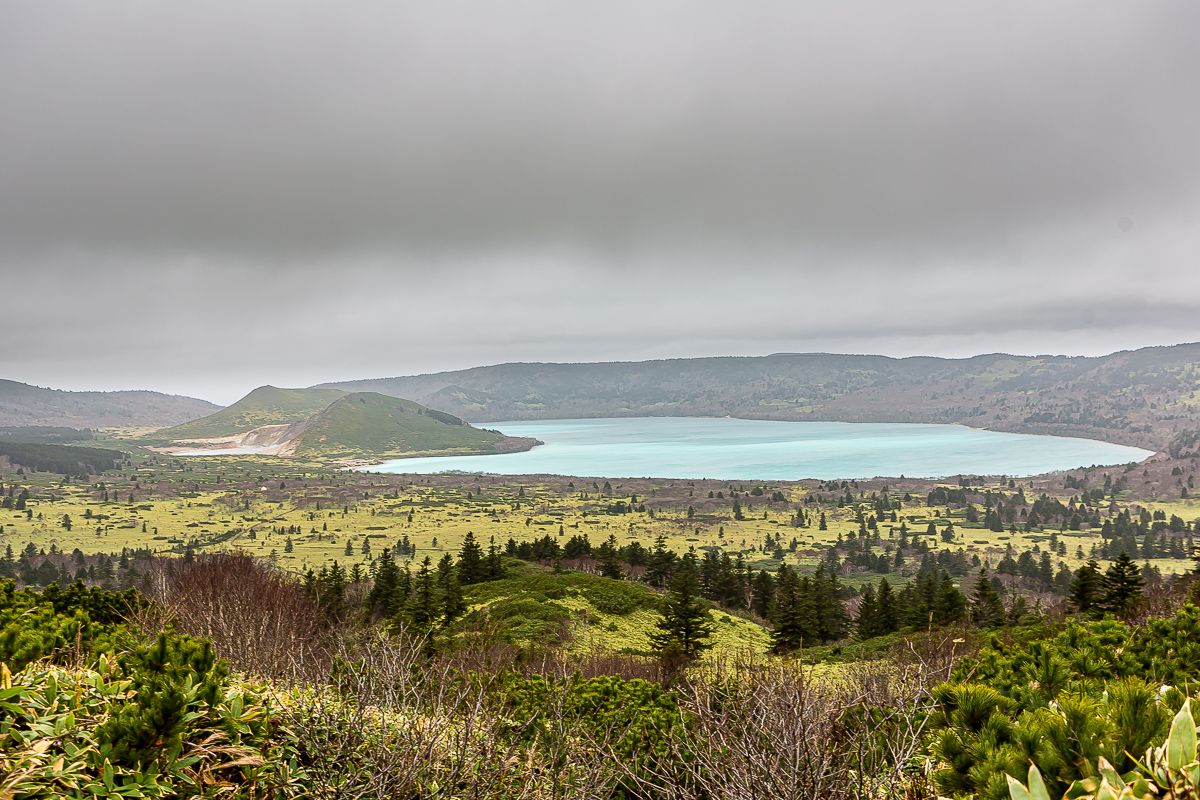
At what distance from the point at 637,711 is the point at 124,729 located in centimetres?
886

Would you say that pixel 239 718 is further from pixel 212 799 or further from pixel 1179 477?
pixel 1179 477

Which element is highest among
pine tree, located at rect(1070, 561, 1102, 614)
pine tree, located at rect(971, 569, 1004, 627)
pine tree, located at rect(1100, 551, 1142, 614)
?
pine tree, located at rect(1100, 551, 1142, 614)

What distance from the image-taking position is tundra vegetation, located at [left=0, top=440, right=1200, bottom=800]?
4.14 m

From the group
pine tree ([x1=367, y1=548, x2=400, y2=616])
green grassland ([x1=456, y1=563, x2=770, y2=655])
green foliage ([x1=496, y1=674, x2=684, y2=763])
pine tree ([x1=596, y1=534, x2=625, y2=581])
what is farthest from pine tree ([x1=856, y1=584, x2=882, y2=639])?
green foliage ([x1=496, y1=674, x2=684, y2=763])

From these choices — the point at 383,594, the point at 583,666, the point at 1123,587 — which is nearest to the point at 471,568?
the point at 383,594

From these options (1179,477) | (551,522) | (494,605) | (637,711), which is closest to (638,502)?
(551,522)

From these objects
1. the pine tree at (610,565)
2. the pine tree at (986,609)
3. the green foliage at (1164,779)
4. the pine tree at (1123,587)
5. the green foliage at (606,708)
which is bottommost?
the pine tree at (610,565)

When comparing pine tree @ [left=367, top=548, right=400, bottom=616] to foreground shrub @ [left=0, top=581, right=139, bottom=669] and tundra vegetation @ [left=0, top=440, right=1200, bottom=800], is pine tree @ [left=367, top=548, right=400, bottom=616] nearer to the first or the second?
tundra vegetation @ [left=0, top=440, right=1200, bottom=800]

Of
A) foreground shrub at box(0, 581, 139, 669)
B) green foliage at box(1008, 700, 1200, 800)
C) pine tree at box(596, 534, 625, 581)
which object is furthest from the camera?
pine tree at box(596, 534, 625, 581)

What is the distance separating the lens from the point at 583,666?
2570 cm

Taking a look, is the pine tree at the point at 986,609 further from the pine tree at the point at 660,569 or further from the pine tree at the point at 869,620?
the pine tree at the point at 660,569

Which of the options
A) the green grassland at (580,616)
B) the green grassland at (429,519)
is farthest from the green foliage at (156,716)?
the green grassland at (429,519)

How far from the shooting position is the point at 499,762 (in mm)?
6000

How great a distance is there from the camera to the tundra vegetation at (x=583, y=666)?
13.6 ft
